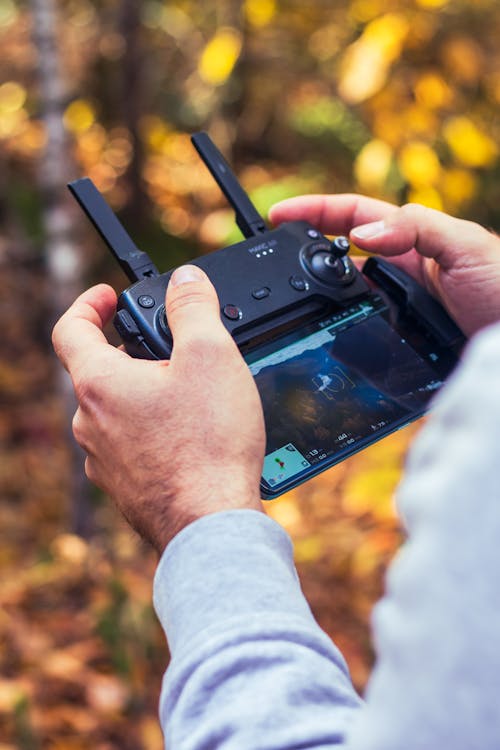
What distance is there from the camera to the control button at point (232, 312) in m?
1.11

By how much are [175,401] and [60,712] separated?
4.69 ft

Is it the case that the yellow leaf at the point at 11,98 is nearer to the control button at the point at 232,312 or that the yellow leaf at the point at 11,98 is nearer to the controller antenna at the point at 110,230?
the controller antenna at the point at 110,230

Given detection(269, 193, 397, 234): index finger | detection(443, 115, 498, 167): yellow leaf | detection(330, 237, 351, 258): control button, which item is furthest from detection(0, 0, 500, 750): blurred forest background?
detection(330, 237, 351, 258): control button

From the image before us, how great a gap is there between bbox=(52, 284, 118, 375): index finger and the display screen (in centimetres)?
21

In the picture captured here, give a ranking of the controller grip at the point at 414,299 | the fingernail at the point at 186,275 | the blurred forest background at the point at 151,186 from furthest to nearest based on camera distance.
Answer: the blurred forest background at the point at 151,186 < the controller grip at the point at 414,299 < the fingernail at the point at 186,275

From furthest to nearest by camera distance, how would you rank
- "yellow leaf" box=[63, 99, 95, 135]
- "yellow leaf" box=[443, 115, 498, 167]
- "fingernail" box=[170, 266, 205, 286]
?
"yellow leaf" box=[63, 99, 95, 135] < "yellow leaf" box=[443, 115, 498, 167] < "fingernail" box=[170, 266, 205, 286]

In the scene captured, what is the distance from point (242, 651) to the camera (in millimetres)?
661

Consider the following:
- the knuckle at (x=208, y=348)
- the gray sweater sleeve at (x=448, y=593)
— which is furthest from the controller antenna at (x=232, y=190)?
the gray sweater sleeve at (x=448, y=593)

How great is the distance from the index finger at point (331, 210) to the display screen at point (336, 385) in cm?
24

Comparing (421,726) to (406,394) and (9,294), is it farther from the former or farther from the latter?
(9,294)

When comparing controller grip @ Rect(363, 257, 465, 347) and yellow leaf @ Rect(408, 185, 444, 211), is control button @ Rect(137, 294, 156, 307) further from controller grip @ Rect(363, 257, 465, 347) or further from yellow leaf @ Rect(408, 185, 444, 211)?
yellow leaf @ Rect(408, 185, 444, 211)

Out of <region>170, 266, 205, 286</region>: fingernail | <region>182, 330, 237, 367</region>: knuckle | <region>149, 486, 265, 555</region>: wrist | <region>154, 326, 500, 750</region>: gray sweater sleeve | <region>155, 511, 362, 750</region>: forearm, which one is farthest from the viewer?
<region>170, 266, 205, 286</region>: fingernail

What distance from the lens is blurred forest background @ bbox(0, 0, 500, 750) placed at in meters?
2.12

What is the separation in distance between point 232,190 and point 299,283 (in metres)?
0.22
